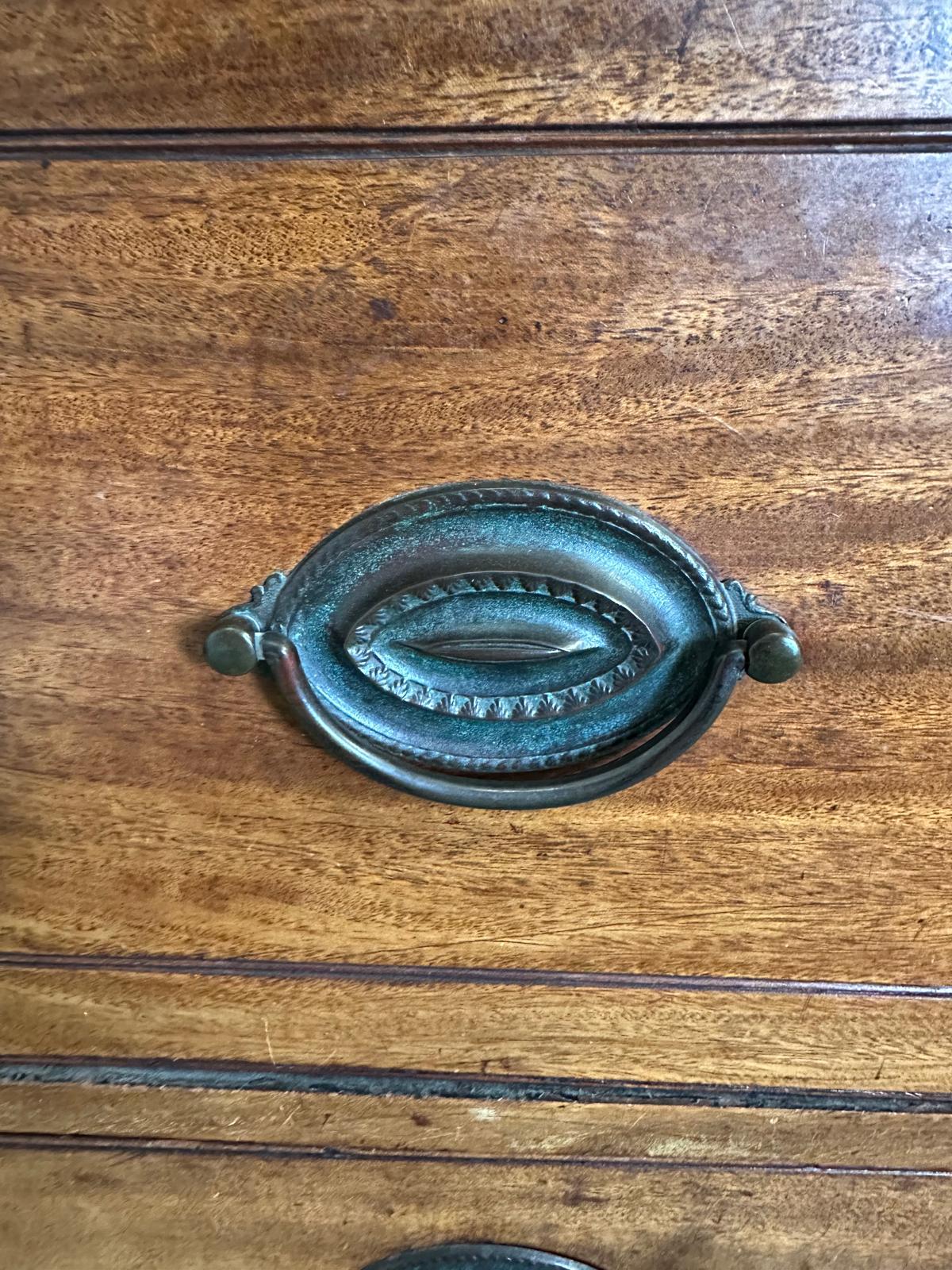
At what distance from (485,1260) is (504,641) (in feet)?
1.19

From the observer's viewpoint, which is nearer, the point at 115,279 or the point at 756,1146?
the point at 115,279

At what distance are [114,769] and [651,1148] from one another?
0.33 metres

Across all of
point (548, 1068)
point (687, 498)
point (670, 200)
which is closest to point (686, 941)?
point (548, 1068)

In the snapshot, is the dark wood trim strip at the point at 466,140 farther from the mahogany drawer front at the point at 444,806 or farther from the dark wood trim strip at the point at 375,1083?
the dark wood trim strip at the point at 375,1083

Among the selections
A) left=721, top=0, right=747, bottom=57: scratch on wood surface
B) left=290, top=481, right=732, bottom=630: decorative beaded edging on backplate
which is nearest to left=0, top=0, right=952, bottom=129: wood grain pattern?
left=721, top=0, right=747, bottom=57: scratch on wood surface

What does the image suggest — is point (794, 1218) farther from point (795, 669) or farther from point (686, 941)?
point (795, 669)

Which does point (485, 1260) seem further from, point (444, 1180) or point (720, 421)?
point (720, 421)

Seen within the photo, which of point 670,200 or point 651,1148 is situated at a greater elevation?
point 670,200

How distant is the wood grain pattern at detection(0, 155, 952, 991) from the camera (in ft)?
1.04

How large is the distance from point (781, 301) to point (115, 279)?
9.4 inches

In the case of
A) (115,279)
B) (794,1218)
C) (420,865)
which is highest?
(115,279)

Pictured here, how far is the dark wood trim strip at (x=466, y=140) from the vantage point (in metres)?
0.30

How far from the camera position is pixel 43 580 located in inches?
14.5

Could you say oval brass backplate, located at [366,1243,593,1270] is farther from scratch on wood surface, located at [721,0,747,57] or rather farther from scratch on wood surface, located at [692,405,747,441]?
scratch on wood surface, located at [721,0,747,57]
